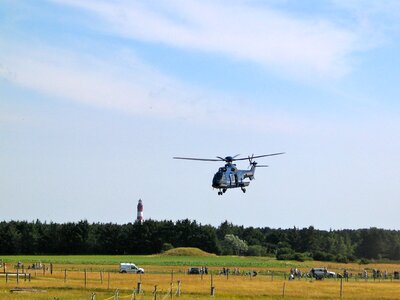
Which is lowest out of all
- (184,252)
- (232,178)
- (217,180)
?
(184,252)

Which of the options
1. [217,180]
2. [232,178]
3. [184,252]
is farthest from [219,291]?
[184,252]

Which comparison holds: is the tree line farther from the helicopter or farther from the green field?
the helicopter

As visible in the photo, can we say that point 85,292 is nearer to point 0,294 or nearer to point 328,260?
point 0,294

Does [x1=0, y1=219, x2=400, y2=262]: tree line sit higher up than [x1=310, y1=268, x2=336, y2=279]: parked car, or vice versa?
[x1=0, y1=219, x2=400, y2=262]: tree line

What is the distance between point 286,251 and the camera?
175 meters

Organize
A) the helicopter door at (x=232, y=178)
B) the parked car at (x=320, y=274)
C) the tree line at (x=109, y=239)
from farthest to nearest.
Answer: the tree line at (x=109, y=239), the parked car at (x=320, y=274), the helicopter door at (x=232, y=178)

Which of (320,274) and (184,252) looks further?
(184,252)

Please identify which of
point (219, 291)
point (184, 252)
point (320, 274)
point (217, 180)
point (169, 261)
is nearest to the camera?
point (219, 291)

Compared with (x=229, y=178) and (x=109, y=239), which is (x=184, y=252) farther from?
(x=229, y=178)

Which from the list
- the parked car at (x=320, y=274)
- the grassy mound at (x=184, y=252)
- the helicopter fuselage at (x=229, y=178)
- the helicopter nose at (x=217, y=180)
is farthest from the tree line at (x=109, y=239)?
the helicopter nose at (x=217, y=180)

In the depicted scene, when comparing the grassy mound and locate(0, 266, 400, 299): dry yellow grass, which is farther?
the grassy mound

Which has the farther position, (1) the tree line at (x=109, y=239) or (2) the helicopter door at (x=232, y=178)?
(1) the tree line at (x=109, y=239)

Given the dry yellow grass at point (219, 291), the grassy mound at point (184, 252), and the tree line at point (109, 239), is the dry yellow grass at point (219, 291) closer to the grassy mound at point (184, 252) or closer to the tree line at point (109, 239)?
the grassy mound at point (184, 252)

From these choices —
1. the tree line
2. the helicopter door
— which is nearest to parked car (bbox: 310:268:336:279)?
the helicopter door
